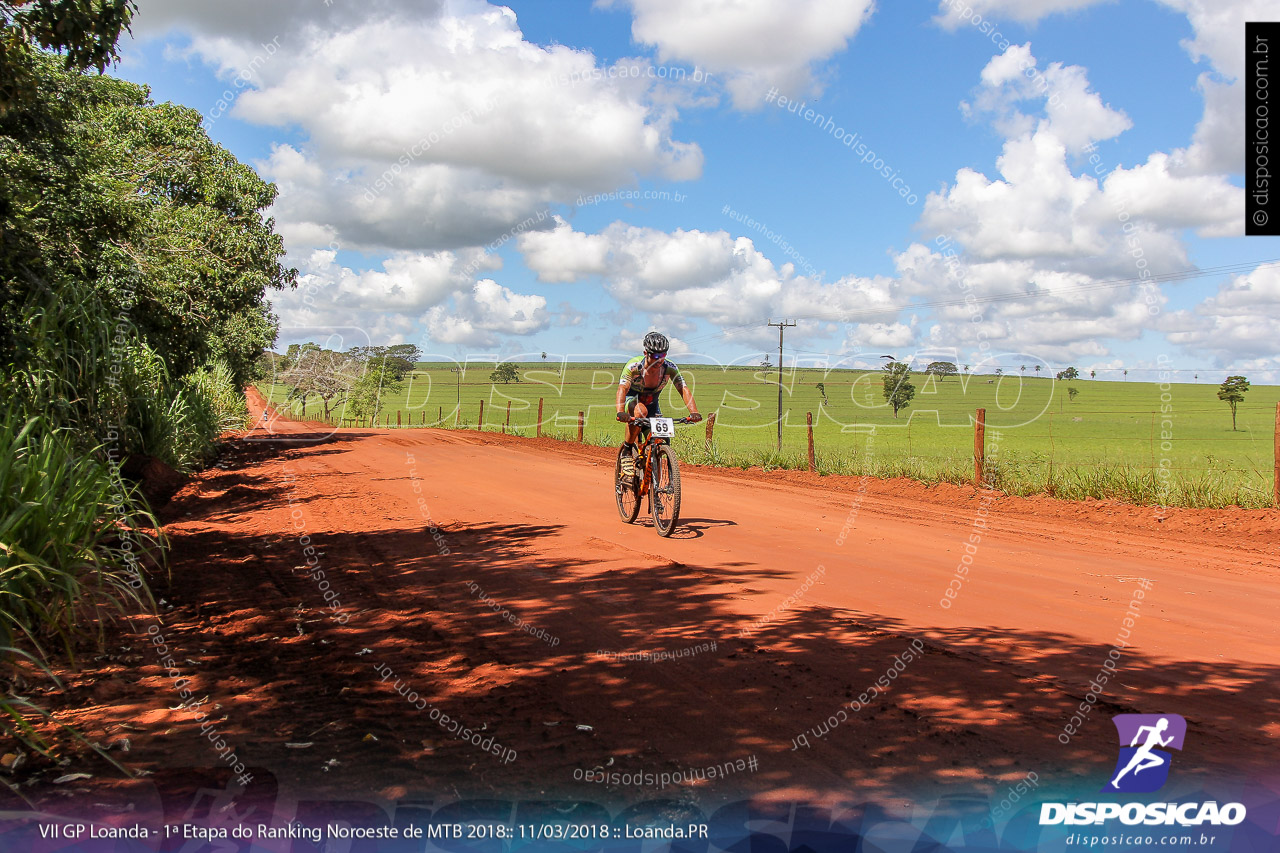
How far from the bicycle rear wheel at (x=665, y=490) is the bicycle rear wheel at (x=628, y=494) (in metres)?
0.41

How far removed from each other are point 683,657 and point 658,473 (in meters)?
4.31

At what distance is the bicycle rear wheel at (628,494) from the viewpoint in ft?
31.3

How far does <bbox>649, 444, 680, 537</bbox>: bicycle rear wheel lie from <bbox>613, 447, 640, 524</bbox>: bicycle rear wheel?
1.35 ft

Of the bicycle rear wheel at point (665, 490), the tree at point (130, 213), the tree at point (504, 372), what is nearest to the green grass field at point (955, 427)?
the tree at point (504, 372)

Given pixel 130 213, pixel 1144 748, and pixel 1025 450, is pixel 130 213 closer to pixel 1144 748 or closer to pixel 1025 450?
pixel 1144 748

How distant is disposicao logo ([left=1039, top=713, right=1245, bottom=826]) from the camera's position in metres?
3.07

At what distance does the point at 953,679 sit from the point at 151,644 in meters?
4.93

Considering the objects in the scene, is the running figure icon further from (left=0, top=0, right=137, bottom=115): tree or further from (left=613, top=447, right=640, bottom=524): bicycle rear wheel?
(left=0, top=0, right=137, bottom=115): tree

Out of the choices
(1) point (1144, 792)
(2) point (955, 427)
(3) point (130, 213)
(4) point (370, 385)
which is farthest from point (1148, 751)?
(2) point (955, 427)

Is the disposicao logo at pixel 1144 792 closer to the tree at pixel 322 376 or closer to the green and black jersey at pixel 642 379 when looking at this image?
the green and black jersey at pixel 642 379

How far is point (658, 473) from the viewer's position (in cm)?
897

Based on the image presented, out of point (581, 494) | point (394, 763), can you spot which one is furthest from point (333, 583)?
point (581, 494)

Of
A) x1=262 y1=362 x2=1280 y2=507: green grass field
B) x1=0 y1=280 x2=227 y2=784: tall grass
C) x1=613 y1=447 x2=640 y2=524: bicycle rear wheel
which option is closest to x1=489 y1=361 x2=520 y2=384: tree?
x1=262 y1=362 x2=1280 y2=507: green grass field

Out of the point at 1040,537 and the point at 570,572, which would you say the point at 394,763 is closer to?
the point at 570,572
